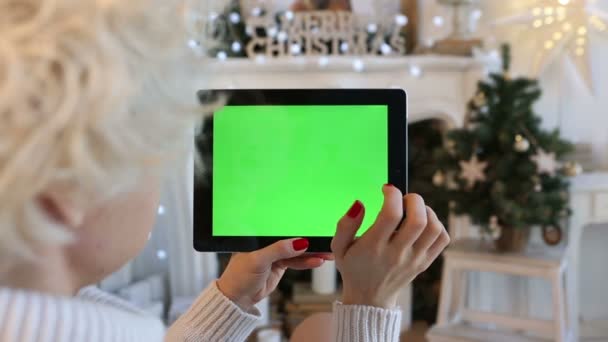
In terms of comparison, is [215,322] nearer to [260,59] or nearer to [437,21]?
[260,59]

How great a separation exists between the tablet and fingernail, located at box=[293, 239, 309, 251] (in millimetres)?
16

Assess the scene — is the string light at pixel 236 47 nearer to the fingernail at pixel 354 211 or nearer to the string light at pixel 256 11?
the string light at pixel 256 11

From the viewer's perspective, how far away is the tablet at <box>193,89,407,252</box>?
0.66 m

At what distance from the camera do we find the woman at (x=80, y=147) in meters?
0.31

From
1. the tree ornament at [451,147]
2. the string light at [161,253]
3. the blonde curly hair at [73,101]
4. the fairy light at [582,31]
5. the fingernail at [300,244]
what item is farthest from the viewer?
the string light at [161,253]

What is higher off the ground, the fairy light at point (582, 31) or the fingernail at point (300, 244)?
the fairy light at point (582, 31)

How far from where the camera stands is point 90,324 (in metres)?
0.36

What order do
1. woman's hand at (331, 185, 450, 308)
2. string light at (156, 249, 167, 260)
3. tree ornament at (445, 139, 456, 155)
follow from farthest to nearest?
string light at (156, 249, 167, 260), tree ornament at (445, 139, 456, 155), woman's hand at (331, 185, 450, 308)

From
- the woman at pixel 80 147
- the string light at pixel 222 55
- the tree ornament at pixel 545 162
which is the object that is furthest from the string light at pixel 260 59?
the woman at pixel 80 147

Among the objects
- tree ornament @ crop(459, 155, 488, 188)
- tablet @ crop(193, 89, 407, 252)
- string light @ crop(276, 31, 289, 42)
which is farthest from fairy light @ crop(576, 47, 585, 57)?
tablet @ crop(193, 89, 407, 252)

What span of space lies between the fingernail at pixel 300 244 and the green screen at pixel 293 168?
21 millimetres

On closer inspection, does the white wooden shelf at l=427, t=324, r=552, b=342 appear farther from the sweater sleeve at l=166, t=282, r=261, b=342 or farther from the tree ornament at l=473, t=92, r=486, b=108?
the sweater sleeve at l=166, t=282, r=261, b=342

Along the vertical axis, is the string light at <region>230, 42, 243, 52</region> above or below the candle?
above

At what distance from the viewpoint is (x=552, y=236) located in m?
1.69
